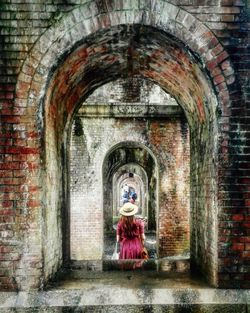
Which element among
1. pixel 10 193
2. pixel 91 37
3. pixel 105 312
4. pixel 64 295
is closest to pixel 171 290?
pixel 105 312

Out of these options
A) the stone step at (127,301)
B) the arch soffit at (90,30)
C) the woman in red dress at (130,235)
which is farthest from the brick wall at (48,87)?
the woman in red dress at (130,235)

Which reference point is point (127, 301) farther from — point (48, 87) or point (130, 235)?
point (130, 235)

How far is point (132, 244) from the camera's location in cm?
764

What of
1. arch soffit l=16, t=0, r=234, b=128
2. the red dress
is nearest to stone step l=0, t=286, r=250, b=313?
arch soffit l=16, t=0, r=234, b=128

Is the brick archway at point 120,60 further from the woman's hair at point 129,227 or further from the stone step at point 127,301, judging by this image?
the woman's hair at point 129,227

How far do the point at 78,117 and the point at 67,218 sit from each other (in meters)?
6.12

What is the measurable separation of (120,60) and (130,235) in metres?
3.50

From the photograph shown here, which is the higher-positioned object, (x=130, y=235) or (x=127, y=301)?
(x=130, y=235)

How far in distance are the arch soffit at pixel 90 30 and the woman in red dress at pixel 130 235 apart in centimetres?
369

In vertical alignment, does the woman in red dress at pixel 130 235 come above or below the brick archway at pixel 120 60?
below

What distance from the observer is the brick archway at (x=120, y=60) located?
14.6 ft

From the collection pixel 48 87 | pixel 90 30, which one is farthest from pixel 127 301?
pixel 90 30

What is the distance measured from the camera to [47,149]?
480 cm

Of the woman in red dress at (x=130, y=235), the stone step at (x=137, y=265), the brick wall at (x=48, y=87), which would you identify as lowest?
the stone step at (x=137, y=265)
